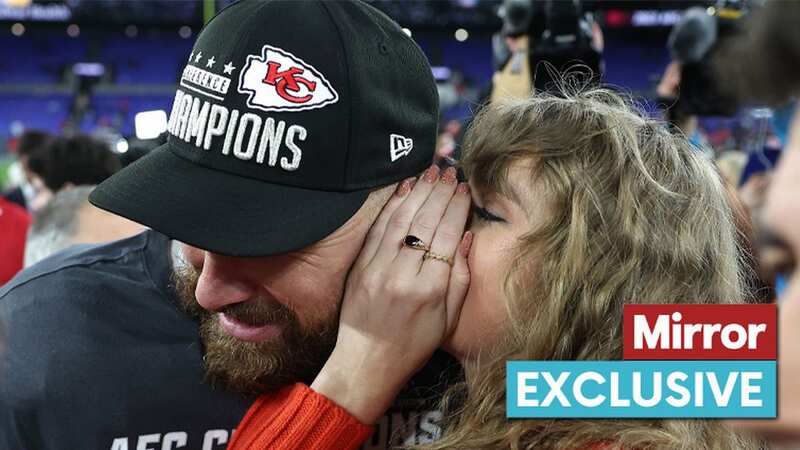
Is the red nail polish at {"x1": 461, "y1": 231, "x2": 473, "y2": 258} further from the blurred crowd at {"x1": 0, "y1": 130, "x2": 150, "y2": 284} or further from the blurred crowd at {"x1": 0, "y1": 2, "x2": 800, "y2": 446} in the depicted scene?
the blurred crowd at {"x1": 0, "y1": 130, "x2": 150, "y2": 284}

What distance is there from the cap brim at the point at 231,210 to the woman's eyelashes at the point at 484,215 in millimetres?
99

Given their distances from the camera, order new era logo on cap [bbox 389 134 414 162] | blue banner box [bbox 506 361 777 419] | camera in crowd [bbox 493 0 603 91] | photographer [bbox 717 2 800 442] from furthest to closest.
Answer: camera in crowd [bbox 493 0 603 91], new era logo on cap [bbox 389 134 414 162], blue banner box [bbox 506 361 777 419], photographer [bbox 717 2 800 442]

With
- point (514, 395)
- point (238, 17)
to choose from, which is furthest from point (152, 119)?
point (514, 395)

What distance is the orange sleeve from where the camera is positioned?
2.27ft

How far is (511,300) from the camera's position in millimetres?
704

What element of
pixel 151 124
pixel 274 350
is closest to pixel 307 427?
pixel 274 350

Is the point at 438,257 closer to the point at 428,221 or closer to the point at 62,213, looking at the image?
the point at 428,221

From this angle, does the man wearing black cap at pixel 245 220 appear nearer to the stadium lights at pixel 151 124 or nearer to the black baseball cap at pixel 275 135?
the black baseball cap at pixel 275 135

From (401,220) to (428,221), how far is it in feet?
0.08

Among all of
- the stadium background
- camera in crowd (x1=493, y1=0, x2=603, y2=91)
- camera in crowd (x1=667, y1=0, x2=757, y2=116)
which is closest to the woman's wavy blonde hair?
camera in crowd (x1=493, y1=0, x2=603, y2=91)

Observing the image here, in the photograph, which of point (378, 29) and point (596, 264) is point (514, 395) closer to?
point (596, 264)

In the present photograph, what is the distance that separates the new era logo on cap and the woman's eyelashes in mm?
86

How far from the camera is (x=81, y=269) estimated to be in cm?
93

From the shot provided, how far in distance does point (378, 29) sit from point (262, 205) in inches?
8.0
